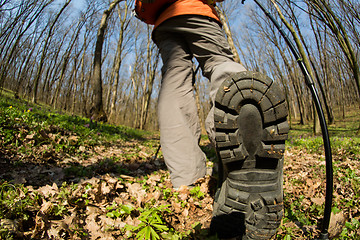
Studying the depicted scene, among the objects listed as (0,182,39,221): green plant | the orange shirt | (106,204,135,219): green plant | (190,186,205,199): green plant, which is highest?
the orange shirt

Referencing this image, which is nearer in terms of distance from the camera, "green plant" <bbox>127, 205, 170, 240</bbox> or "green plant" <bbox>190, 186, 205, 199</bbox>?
"green plant" <bbox>127, 205, 170, 240</bbox>

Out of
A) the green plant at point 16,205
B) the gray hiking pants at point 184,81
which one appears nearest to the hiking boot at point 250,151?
the gray hiking pants at point 184,81

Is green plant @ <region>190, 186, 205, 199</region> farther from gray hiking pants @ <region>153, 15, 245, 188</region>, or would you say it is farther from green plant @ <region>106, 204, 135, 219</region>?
green plant @ <region>106, 204, 135, 219</region>

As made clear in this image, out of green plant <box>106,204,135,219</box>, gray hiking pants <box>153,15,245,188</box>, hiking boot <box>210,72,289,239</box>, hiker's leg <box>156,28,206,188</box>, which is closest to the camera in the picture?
hiking boot <box>210,72,289,239</box>

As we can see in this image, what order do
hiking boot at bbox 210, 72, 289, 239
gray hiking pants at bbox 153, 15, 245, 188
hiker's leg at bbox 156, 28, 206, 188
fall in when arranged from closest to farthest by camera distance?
hiking boot at bbox 210, 72, 289, 239 < gray hiking pants at bbox 153, 15, 245, 188 < hiker's leg at bbox 156, 28, 206, 188

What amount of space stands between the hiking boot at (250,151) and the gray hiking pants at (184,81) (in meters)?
0.48

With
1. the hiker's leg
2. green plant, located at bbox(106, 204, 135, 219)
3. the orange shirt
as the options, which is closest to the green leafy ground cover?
green plant, located at bbox(106, 204, 135, 219)

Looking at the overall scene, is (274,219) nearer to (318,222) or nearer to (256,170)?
(256,170)

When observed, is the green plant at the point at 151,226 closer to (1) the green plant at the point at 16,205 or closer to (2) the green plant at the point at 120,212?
(2) the green plant at the point at 120,212

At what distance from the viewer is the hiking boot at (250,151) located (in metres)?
1.06

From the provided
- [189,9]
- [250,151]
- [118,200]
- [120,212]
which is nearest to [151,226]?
[120,212]

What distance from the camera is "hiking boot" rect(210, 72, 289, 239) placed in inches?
41.8

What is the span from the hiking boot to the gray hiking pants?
1.58 ft

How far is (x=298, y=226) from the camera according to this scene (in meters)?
1.35
